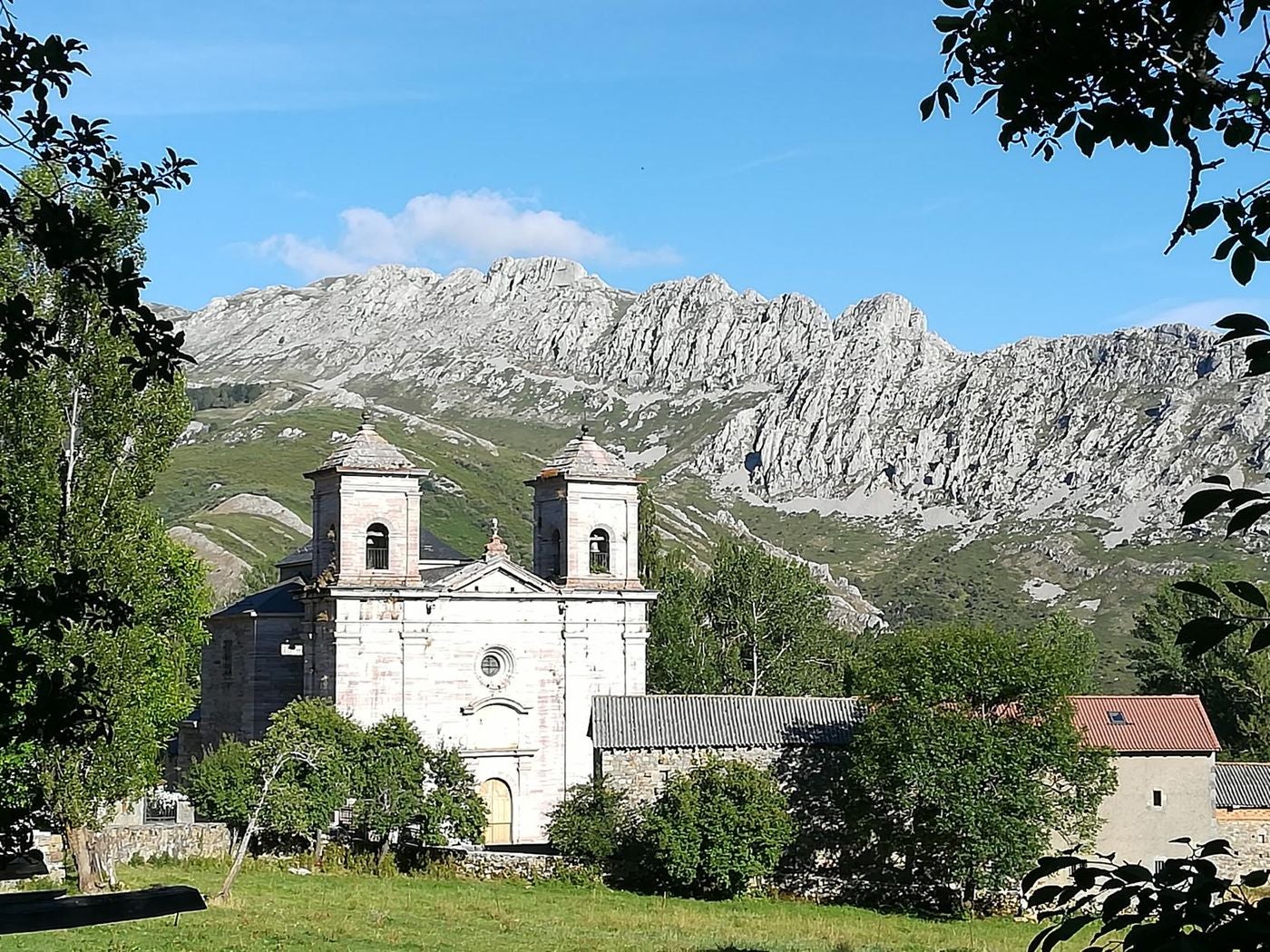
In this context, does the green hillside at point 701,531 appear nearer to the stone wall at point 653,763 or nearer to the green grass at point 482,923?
the stone wall at point 653,763

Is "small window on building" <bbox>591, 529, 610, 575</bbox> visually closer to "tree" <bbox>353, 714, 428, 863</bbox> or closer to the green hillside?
"tree" <bbox>353, 714, 428, 863</bbox>

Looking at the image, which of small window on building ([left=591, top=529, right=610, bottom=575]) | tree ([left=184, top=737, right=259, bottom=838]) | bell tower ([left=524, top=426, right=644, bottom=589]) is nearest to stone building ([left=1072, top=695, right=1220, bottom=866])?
bell tower ([left=524, top=426, right=644, bottom=589])

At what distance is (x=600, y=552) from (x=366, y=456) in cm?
675

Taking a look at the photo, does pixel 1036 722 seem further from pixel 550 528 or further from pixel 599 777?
pixel 550 528

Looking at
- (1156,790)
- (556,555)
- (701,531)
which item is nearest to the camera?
(1156,790)

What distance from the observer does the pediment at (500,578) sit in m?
37.2

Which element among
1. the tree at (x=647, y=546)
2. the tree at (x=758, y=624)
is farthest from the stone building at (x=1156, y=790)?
the tree at (x=647, y=546)

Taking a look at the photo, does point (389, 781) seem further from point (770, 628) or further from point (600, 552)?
point (770, 628)

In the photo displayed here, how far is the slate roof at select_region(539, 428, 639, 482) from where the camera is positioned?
38.9 metres

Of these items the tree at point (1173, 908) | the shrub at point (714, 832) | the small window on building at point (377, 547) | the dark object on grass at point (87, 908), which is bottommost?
the shrub at point (714, 832)

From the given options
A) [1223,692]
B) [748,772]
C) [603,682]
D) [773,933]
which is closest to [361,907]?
[773,933]

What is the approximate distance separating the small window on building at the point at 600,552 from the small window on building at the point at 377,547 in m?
5.54

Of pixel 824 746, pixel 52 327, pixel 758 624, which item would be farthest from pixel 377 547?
pixel 52 327

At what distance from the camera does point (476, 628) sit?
3716cm
